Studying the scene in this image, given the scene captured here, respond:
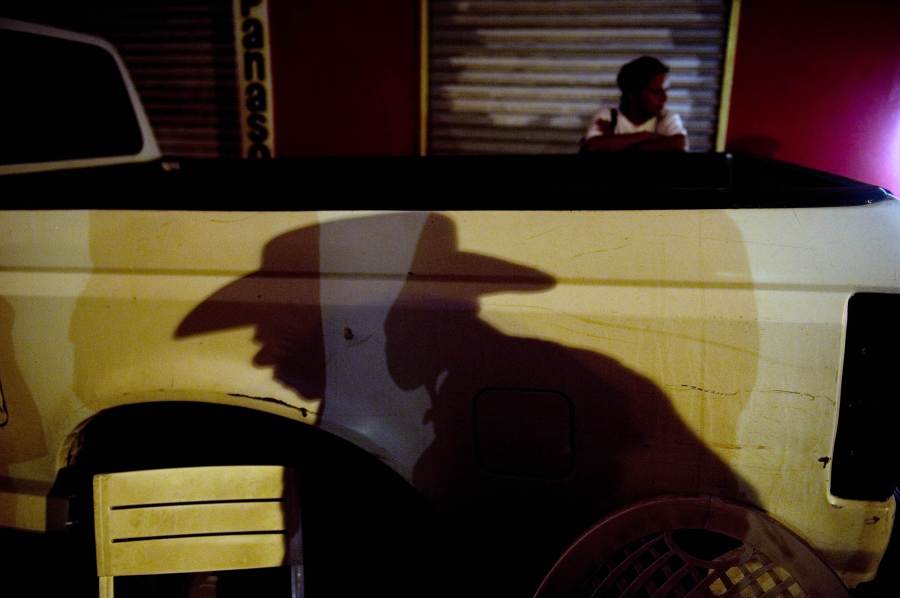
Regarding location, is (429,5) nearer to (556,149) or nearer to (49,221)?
(556,149)

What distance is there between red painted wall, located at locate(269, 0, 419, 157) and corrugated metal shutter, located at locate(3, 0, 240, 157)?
606 mm

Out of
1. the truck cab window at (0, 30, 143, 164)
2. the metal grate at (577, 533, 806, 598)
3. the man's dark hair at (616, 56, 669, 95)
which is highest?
the man's dark hair at (616, 56, 669, 95)

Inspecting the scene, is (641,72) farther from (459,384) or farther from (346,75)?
(459,384)

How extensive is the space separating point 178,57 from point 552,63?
3.97m

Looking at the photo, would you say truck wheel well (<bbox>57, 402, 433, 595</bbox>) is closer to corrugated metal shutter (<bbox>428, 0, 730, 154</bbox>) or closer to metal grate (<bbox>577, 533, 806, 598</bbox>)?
metal grate (<bbox>577, 533, 806, 598</bbox>)

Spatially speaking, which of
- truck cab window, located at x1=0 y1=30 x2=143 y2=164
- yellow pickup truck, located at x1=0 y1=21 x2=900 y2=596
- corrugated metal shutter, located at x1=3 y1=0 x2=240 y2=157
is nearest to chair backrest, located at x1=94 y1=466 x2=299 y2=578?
yellow pickup truck, located at x1=0 y1=21 x2=900 y2=596

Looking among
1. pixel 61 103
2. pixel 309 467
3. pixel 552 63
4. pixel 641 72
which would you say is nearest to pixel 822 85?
pixel 641 72

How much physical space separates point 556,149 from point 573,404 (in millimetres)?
4532

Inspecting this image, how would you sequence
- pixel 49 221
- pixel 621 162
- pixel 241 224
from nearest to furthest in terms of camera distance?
pixel 241 224 < pixel 49 221 < pixel 621 162

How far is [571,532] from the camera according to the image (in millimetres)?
1548

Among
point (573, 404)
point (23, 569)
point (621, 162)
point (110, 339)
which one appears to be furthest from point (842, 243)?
point (23, 569)

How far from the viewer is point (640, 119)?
4258mm

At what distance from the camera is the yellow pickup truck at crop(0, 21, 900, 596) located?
135 cm

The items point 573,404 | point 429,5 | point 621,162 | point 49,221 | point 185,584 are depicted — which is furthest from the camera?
point 429,5
